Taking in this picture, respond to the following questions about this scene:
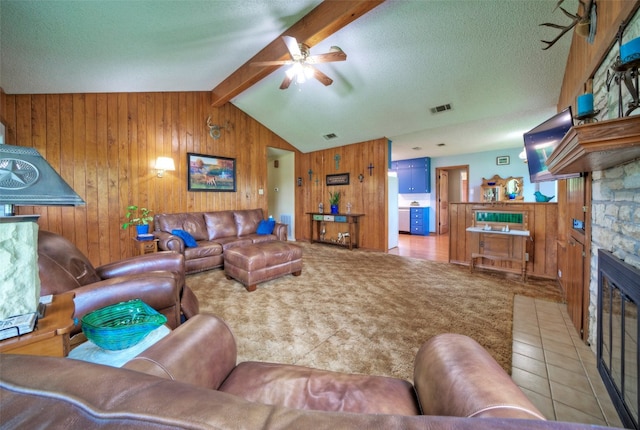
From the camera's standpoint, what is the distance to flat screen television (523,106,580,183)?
2051 mm

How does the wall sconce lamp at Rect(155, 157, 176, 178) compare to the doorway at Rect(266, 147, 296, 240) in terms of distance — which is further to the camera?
the doorway at Rect(266, 147, 296, 240)

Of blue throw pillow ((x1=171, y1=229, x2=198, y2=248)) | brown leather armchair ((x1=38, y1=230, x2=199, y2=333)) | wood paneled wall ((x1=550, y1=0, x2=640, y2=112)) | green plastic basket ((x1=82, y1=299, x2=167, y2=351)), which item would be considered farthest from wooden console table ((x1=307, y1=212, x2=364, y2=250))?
green plastic basket ((x1=82, y1=299, x2=167, y2=351))

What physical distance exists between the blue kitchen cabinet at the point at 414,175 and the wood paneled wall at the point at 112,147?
541 centimetres

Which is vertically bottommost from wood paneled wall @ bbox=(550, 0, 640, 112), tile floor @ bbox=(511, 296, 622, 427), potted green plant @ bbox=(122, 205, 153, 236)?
tile floor @ bbox=(511, 296, 622, 427)

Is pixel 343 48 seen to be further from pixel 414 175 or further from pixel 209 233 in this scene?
pixel 414 175

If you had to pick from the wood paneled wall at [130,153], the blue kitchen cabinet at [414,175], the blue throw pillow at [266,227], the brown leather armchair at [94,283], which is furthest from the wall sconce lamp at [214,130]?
the blue kitchen cabinet at [414,175]

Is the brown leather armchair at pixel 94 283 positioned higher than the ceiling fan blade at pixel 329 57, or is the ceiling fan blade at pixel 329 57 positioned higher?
the ceiling fan blade at pixel 329 57

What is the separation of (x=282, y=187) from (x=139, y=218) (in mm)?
3669

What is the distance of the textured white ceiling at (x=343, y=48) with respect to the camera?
2172 mm

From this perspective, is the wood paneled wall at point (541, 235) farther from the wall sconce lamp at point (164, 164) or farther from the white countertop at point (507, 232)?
the wall sconce lamp at point (164, 164)

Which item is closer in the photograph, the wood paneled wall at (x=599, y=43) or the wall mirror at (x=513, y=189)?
the wood paneled wall at (x=599, y=43)

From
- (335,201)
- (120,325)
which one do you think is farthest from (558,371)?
(335,201)

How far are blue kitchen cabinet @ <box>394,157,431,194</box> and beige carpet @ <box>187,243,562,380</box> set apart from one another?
418 cm

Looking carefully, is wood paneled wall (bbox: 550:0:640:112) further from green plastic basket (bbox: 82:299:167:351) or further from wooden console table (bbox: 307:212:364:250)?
wooden console table (bbox: 307:212:364:250)
